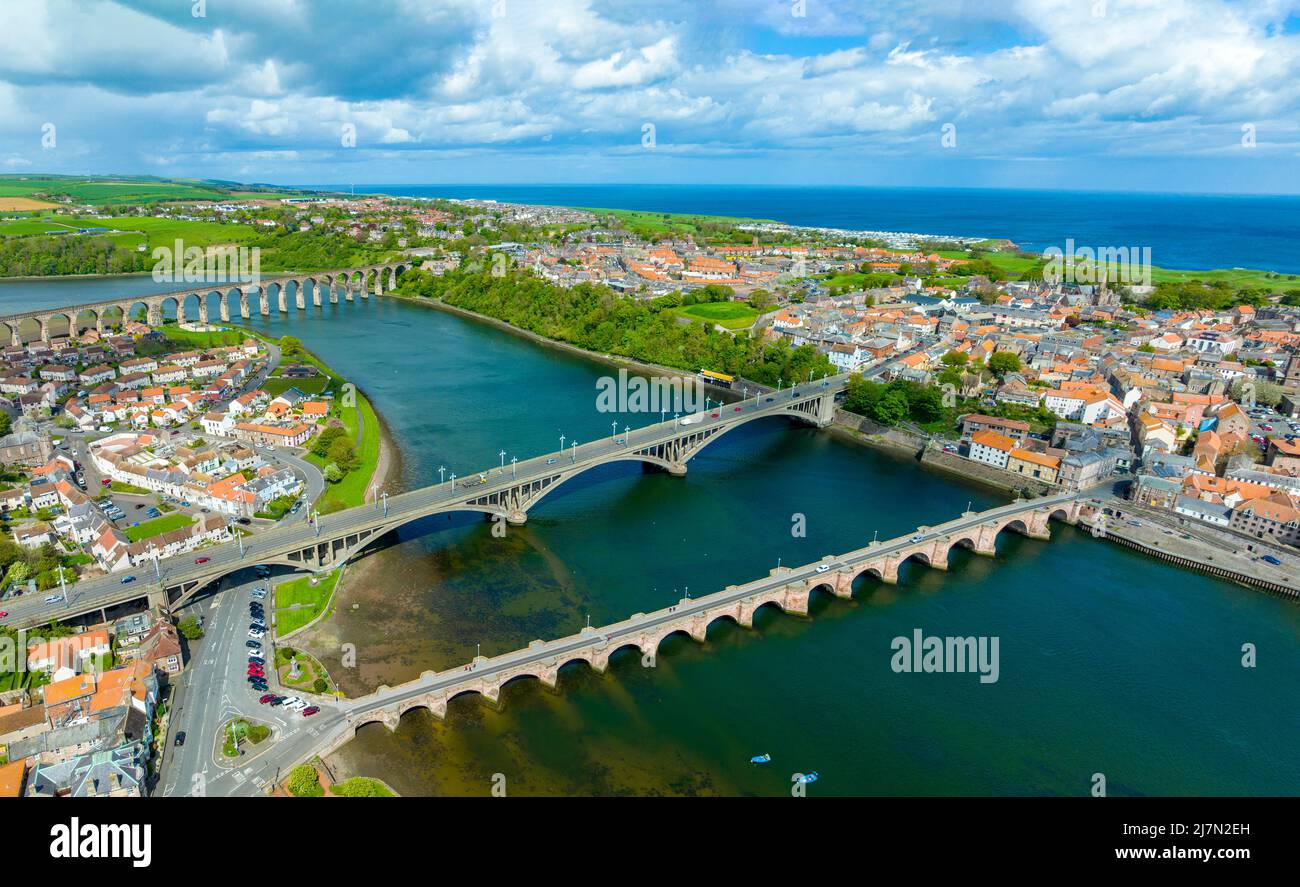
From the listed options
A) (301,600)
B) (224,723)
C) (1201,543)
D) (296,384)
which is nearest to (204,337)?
(296,384)

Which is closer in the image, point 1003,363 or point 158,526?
point 158,526

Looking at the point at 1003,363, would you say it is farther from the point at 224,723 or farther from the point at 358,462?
the point at 224,723

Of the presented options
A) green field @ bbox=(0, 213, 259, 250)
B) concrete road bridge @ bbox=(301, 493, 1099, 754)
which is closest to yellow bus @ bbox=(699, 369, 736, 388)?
concrete road bridge @ bbox=(301, 493, 1099, 754)

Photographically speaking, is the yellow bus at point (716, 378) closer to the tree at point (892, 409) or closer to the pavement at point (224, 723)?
the tree at point (892, 409)

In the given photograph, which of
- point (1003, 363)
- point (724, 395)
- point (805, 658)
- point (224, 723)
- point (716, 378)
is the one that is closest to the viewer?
point (224, 723)

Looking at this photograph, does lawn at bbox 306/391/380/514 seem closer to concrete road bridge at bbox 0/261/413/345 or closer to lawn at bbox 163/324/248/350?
lawn at bbox 163/324/248/350
